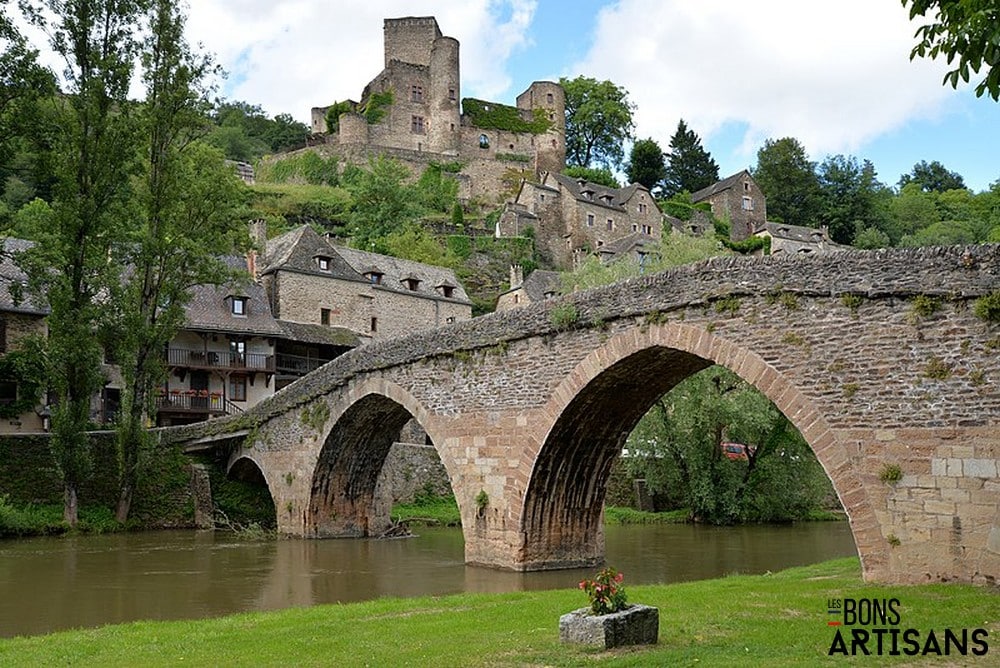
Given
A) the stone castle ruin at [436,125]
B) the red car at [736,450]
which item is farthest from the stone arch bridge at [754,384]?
the stone castle ruin at [436,125]

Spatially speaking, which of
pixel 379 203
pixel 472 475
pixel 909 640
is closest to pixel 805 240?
pixel 379 203

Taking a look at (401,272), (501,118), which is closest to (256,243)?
(401,272)

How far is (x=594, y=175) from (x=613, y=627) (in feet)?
255

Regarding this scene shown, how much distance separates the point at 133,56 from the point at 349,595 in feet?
59.2

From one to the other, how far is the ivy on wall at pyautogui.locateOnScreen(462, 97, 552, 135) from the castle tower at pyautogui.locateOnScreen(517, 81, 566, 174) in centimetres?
70

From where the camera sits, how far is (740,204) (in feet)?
267

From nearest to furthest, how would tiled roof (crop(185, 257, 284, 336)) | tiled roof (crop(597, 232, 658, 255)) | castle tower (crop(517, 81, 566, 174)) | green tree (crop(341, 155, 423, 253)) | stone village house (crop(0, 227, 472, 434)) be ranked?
1. stone village house (crop(0, 227, 472, 434))
2. tiled roof (crop(185, 257, 284, 336))
3. tiled roof (crop(597, 232, 658, 255))
4. green tree (crop(341, 155, 423, 253))
5. castle tower (crop(517, 81, 566, 174))

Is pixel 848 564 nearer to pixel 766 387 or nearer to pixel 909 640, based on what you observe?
pixel 766 387

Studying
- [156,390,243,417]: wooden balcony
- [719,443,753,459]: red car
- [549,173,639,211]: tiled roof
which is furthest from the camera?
[549,173,639,211]: tiled roof

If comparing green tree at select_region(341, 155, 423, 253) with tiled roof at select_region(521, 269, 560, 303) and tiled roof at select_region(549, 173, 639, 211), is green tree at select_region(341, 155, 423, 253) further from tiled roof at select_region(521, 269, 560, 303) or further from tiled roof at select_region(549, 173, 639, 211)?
tiled roof at select_region(521, 269, 560, 303)

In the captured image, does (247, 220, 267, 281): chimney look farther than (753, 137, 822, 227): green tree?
No

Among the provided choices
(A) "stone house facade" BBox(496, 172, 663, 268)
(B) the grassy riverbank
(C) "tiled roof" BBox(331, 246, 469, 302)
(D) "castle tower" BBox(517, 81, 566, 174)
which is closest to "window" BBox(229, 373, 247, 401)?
(C) "tiled roof" BBox(331, 246, 469, 302)

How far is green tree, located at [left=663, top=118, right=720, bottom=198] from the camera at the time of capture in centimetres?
8931

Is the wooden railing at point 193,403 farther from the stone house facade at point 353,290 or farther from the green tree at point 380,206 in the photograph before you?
the green tree at point 380,206
